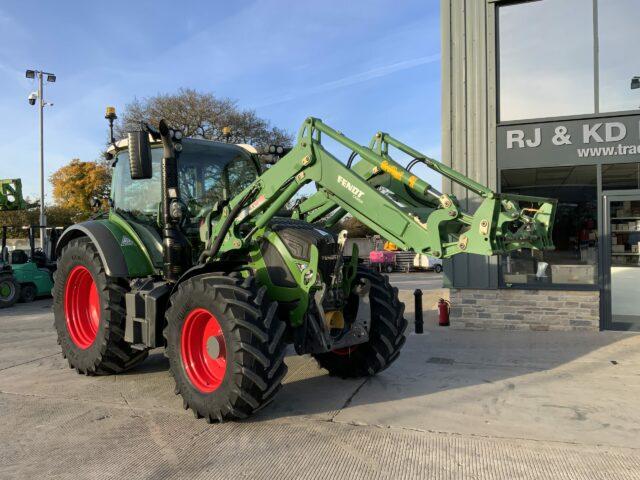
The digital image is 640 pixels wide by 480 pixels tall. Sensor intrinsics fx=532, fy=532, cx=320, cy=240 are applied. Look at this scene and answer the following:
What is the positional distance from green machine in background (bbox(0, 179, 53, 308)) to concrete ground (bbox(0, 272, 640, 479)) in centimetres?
822

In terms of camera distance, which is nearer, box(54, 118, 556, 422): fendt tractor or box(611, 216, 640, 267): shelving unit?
box(54, 118, 556, 422): fendt tractor

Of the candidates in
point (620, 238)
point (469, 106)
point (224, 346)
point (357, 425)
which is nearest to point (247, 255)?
point (224, 346)

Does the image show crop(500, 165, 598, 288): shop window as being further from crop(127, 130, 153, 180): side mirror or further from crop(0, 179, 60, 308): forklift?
crop(0, 179, 60, 308): forklift

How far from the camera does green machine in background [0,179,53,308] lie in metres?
13.8

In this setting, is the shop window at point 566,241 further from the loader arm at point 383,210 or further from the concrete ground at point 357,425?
the loader arm at point 383,210

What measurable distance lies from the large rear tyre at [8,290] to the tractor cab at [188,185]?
9.32 meters

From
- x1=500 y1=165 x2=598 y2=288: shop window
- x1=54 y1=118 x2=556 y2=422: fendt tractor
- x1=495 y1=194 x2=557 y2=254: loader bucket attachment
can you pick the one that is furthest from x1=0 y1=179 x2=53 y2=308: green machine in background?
x1=495 y1=194 x2=557 y2=254: loader bucket attachment

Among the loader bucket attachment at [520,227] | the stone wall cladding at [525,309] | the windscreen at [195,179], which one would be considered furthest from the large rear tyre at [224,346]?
the stone wall cladding at [525,309]

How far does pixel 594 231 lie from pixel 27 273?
550 inches

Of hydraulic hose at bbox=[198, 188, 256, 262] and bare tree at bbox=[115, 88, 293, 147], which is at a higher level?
bare tree at bbox=[115, 88, 293, 147]

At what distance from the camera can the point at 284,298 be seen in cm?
468

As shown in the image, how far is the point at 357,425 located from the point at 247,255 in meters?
1.84

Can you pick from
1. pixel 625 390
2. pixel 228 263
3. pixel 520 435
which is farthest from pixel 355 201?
pixel 625 390

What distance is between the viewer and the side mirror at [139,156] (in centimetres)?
481
